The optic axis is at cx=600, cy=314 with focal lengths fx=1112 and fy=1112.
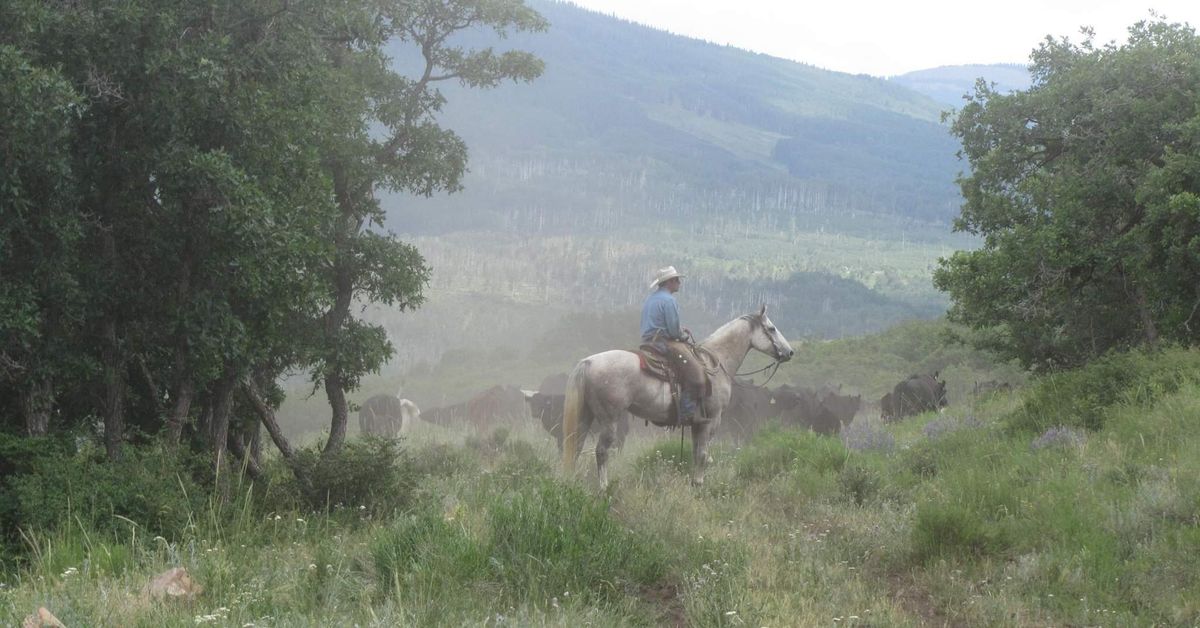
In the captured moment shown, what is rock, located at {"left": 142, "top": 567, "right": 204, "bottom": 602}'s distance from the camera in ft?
21.2

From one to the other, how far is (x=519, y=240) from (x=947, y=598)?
174 meters

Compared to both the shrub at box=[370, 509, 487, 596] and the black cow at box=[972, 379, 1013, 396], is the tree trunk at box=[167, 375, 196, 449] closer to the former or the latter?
the shrub at box=[370, 509, 487, 596]

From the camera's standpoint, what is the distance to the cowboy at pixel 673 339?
1437cm

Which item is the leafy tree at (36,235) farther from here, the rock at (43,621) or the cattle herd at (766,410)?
the cattle herd at (766,410)

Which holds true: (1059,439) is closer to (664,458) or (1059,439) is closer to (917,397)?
(664,458)

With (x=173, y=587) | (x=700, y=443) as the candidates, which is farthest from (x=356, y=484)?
(x=700, y=443)

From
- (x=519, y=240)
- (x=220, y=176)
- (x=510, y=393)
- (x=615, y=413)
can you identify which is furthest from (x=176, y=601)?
(x=519, y=240)

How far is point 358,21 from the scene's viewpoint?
11.4 meters

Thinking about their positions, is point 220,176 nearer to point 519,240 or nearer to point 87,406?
point 87,406

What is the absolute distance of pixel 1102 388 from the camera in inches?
Result: 548

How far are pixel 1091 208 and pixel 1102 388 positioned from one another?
446cm

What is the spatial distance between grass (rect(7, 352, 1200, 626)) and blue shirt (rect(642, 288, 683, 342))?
3.11 meters

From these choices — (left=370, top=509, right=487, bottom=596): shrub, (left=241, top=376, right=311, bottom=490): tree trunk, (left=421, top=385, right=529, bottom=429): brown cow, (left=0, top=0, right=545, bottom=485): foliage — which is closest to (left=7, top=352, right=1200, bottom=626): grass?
(left=370, top=509, right=487, bottom=596): shrub

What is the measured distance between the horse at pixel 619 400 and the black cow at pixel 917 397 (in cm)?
1072
